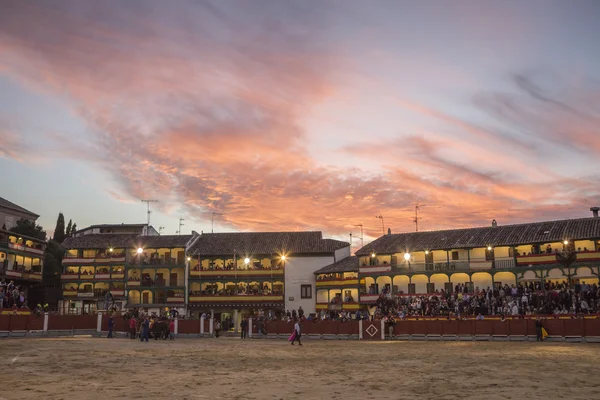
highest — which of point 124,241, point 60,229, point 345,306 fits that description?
point 60,229

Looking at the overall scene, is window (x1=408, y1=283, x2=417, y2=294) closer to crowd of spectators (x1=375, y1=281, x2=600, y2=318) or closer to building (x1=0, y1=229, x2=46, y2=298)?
crowd of spectators (x1=375, y1=281, x2=600, y2=318)

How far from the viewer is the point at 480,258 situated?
57.5 metres

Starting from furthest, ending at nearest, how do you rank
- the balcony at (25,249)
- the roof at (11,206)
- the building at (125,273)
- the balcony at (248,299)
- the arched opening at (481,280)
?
1. the roof at (11,206)
2. the building at (125,273)
3. the balcony at (25,249)
4. the balcony at (248,299)
5. the arched opening at (481,280)

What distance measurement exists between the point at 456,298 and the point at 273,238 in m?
30.9

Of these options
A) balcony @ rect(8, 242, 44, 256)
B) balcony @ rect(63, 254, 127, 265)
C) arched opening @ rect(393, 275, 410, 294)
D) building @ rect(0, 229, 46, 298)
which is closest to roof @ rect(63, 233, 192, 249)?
balcony @ rect(63, 254, 127, 265)

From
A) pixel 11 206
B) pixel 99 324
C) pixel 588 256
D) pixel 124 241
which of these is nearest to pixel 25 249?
pixel 124 241

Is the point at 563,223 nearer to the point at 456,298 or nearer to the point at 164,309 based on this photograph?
the point at 456,298

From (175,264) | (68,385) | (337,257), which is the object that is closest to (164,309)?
(175,264)

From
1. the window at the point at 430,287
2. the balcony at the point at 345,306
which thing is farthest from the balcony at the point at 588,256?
the balcony at the point at 345,306

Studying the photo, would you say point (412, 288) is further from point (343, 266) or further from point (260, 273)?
point (260, 273)

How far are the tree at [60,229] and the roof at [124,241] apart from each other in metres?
20.0

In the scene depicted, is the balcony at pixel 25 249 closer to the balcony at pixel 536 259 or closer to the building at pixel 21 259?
the building at pixel 21 259

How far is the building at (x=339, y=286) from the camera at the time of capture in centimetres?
6494

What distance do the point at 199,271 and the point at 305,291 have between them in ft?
44.3
